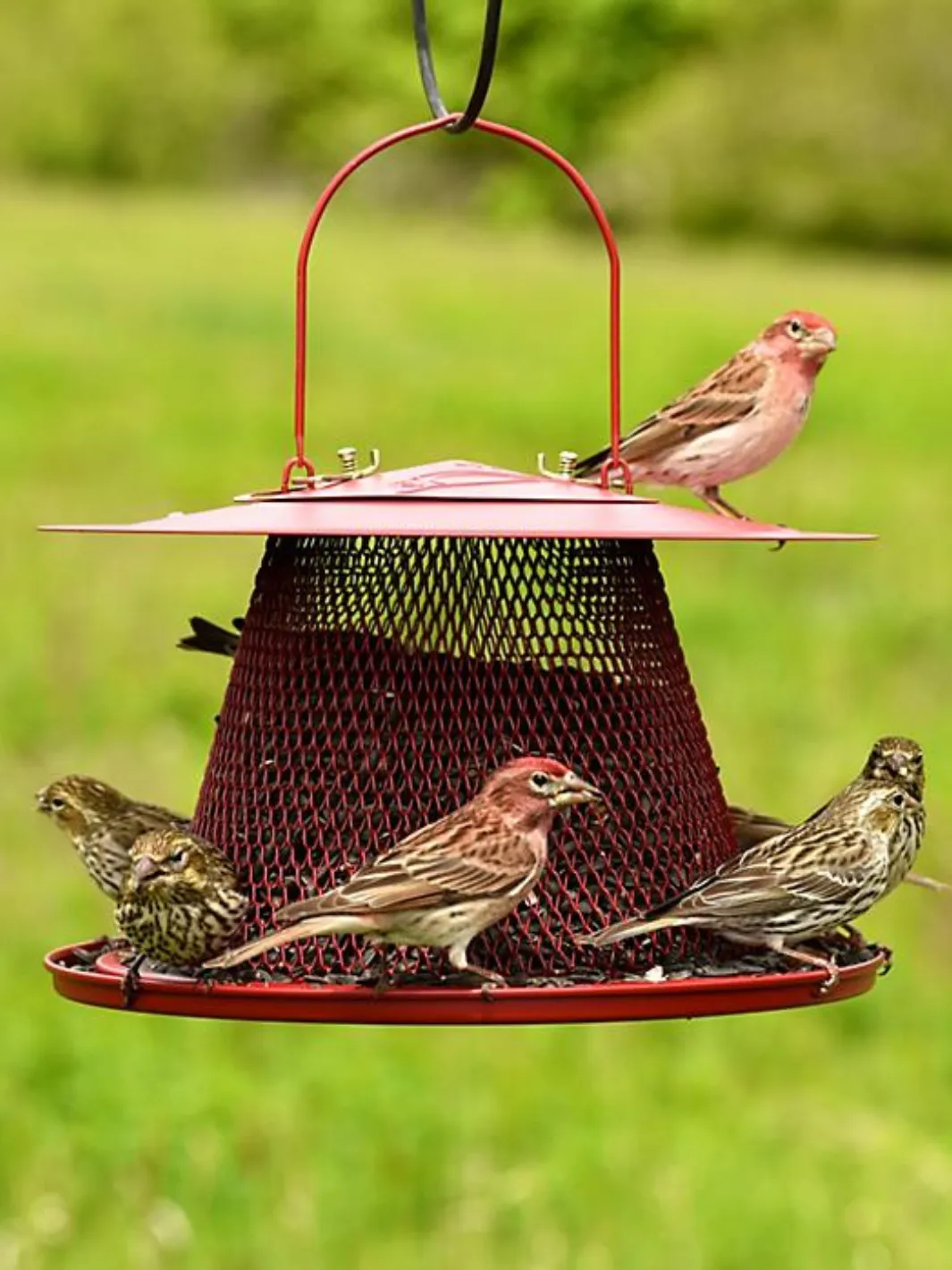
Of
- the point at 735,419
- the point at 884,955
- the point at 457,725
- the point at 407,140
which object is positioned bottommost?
the point at 884,955

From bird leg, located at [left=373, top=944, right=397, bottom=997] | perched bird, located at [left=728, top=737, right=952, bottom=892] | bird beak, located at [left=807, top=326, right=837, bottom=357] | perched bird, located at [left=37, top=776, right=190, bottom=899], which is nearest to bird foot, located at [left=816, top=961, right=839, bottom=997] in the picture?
perched bird, located at [left=728, top=737, right=952, bottom=892]

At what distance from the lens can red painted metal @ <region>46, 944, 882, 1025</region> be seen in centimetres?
610

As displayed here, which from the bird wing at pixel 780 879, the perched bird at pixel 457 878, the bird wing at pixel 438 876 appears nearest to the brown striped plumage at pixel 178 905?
the perched bird at pixel 457 878

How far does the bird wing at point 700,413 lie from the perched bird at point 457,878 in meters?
1.51

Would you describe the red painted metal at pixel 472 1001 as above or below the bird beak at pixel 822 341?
below

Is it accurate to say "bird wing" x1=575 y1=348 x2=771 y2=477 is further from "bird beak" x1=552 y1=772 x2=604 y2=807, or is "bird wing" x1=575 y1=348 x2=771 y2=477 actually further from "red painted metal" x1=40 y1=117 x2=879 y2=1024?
"bird beak" x1=552 y1=772 x2=604 y2=807

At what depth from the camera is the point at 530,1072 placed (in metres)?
15.0

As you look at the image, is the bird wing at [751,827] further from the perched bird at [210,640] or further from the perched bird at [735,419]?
the perched bird at [210,640]

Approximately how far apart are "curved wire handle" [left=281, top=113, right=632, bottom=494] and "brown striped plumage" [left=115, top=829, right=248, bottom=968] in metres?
0.92

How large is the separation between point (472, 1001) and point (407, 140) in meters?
1.91

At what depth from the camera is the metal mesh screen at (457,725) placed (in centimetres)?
677

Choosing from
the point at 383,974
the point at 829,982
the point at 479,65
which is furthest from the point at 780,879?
the point at 479,65

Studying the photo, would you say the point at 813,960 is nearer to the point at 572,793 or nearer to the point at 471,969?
the point at 572,793

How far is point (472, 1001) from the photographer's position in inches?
240
